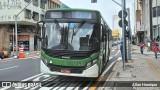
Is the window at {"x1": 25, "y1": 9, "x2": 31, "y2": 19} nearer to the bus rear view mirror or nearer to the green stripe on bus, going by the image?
the bus rear view mirror

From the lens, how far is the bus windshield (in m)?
14.1

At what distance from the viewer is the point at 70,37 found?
46.5 ft

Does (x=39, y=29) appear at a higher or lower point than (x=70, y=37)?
higher

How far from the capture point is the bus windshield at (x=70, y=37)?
1409 centimetres

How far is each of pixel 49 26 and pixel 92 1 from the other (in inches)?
718

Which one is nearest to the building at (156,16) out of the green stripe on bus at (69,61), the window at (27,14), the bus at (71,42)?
the window at (27,14)

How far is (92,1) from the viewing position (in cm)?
3234

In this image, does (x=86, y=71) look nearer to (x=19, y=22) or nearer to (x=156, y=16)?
(x=19, y=22)

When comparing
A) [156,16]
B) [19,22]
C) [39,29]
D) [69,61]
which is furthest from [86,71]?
[156,16]

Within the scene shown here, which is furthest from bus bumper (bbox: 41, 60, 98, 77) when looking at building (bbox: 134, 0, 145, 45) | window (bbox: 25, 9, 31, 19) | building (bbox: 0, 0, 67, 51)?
building (bbox: 134, 0, 145, 45)

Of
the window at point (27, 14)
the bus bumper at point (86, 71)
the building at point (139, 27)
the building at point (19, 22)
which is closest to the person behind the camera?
the bus bumper at point (86, 71)

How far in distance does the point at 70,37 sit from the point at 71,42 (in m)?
0.20

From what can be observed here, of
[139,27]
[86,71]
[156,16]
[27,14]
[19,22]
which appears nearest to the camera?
[86,71]

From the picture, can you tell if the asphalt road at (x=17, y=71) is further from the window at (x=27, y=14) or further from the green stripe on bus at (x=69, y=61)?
the window at (x=27, y=14)
